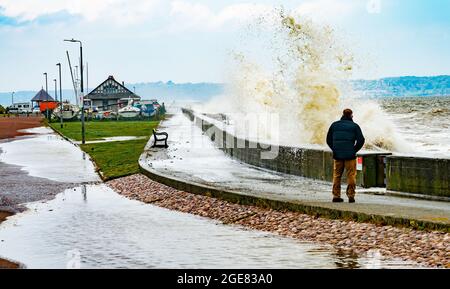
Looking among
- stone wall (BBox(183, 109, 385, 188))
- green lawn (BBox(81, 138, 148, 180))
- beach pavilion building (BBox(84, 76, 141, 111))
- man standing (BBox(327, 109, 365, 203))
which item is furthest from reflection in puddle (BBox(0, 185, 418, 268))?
beach pavilion building (BBox(84, 76, 141, 111))

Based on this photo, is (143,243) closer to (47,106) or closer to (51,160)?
(51,160)

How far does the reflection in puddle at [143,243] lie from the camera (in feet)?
36.5

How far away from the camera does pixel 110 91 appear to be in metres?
164

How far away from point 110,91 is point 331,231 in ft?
501

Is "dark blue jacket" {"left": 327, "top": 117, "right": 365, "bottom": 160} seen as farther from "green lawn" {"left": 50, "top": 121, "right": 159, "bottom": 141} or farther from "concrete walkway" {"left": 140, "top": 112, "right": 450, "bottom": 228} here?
"green lawn" {"left": 50, "top": 121, "right": 159, "bottom": 141}

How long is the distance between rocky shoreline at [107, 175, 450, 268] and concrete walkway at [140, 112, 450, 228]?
35 cm

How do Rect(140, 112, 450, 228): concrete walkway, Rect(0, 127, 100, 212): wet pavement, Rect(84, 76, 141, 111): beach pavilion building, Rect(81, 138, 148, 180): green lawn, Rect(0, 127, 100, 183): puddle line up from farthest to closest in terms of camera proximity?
Rect(84, 76, 141, 111): beach pavilion building → Rect(81, 138, 148, 180): green lawn → Rect(0, 127, 100, 183): puddle → Rect(0, 127, 100, 212): wet pavement → Rect(140, 112, 450, 228): concrete walkway

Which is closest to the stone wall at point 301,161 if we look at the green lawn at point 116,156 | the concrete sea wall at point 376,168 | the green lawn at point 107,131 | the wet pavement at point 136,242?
the concrete sea wall at point 376,168

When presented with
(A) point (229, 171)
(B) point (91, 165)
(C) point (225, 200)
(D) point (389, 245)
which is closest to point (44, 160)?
(B) point (91, 165)

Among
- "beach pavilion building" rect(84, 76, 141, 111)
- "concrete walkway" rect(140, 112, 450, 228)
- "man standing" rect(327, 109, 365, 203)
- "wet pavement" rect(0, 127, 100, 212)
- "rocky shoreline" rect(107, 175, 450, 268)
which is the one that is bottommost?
"wet pavement" rect(0, 127, 100, 212)

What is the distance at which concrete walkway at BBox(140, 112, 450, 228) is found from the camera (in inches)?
539

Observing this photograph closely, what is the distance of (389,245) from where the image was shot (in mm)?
11773

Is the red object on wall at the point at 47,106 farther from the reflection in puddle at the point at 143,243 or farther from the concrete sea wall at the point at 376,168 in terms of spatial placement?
the reflection in puddle at the point at 143,243

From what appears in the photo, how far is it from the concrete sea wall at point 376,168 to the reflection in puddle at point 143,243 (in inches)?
156
